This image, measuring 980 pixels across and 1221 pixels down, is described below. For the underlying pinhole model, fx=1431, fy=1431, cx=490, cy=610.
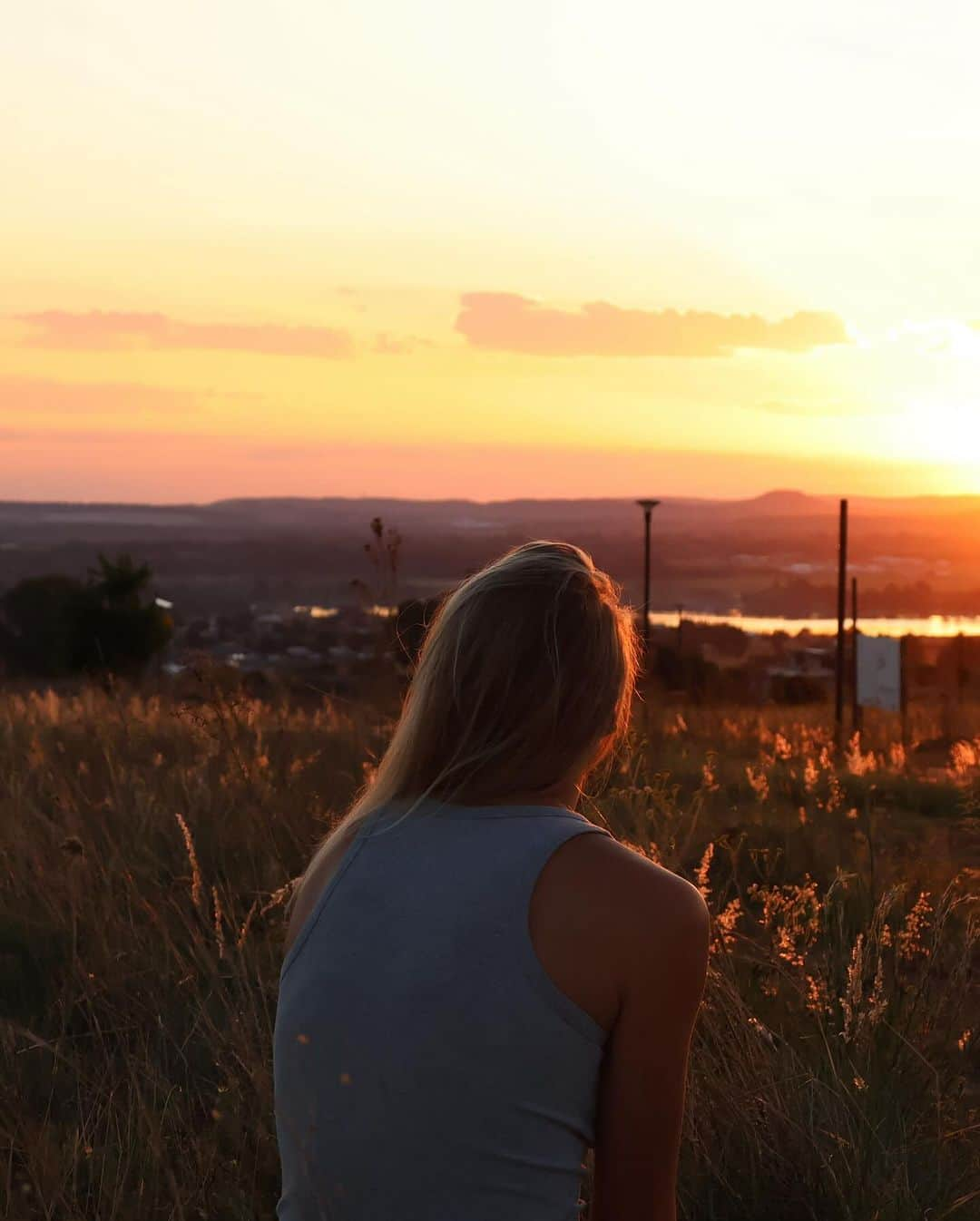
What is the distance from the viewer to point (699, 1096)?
3.13m

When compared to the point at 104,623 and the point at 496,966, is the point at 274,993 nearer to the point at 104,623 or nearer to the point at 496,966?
the point at 496,966

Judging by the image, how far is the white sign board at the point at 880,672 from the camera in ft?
55.2

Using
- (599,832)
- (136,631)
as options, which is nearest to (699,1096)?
(599,832)

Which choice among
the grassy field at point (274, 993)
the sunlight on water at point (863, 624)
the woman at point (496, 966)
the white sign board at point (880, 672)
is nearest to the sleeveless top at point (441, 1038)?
the woman at point (496, 966)

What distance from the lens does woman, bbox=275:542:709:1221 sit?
184 centimetres

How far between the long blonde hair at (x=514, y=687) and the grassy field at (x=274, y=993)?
133cm

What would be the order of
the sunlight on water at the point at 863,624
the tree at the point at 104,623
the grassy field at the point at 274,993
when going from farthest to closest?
the sunlight on water at the point at 863,624, the tree at the point at 104,623, the grassy field at the point at 274,993

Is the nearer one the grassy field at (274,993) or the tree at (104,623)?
the grassy field at (274,993)

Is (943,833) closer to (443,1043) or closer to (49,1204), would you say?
(49,1204)

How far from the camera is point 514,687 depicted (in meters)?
1.98

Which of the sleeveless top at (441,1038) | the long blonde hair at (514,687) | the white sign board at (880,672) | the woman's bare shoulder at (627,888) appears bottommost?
the white sign board at (880,672)

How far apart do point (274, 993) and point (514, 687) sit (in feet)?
7.55

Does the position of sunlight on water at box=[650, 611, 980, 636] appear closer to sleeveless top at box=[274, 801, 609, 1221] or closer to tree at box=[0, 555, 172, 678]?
tree at box=[0, 555, 172, 678]

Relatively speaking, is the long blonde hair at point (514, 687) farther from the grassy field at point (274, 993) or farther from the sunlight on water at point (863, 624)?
the sunlight on water at point (863, 624)
